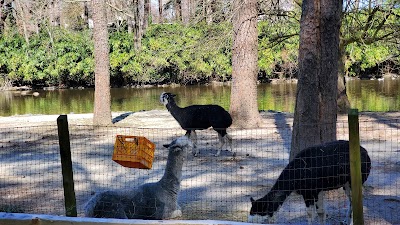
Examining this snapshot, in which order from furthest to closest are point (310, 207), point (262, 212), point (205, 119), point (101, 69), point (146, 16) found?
point (146, 16)
point (101, 69)
point (205, 119)
point (310, 207)
point (262, 212)

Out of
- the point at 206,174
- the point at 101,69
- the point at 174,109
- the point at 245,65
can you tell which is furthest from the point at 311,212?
the point at 101,69

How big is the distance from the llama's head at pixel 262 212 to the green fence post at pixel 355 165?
1016mm

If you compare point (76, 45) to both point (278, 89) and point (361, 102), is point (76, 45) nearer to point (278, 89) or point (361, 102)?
point (278, 89)

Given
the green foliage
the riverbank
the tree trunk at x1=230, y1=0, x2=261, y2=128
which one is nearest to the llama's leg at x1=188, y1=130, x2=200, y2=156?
the tree trunk at x1=230, y1=0, x2=261, y2=128

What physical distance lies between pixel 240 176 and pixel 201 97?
21423 millimetres

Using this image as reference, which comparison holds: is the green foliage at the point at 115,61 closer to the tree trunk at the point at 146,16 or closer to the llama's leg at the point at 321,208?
the tree trunk at the point at 146,16

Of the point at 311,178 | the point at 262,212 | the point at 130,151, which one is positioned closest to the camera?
the point at 262,212

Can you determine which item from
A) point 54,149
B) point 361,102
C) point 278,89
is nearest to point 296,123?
point 54,149

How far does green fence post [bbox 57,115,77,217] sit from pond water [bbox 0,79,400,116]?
59.6ft

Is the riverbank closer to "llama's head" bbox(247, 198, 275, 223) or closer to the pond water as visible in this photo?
the pond water

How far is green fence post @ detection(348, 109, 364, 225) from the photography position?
5168 millimetres

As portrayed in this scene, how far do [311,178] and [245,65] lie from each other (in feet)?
30.8

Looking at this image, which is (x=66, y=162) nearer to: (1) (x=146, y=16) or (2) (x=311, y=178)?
(2) (x=311, y=178)

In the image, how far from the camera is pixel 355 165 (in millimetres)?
5262
